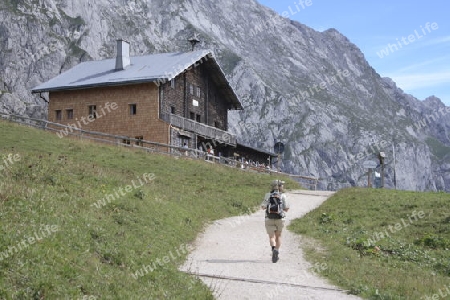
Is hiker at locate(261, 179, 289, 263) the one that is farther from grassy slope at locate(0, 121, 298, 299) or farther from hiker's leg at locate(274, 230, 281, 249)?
grassy slope at locate(0, 121, 298, 299)

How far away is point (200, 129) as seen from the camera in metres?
45.5

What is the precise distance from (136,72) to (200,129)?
7715mm

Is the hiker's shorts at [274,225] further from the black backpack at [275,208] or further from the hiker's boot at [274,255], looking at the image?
the hiker's boot at [274,255]

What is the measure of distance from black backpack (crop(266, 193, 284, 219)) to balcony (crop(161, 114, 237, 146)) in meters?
28.3

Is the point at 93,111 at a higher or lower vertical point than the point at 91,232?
higher

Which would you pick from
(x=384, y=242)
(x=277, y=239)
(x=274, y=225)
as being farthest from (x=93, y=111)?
(x=277, y=239)

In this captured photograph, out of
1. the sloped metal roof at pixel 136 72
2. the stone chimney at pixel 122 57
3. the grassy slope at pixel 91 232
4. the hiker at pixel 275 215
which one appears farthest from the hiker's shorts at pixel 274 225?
the stone chimney at pixel 122 57

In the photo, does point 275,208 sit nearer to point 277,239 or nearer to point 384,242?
point 277,239

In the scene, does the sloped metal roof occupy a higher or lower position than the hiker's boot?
higher

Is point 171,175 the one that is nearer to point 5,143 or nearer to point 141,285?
point 5,143

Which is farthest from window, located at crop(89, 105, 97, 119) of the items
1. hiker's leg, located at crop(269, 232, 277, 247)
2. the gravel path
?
hiker's leg, located at crop(269, 232, 277, 247)

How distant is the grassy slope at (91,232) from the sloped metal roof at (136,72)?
1976cm

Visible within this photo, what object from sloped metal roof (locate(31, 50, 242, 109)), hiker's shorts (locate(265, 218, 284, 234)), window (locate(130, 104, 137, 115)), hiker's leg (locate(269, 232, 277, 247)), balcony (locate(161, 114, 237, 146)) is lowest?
hiker's leg (locate(269, 232, 277, 247))

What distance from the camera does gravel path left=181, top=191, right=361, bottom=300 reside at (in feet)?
35.1
